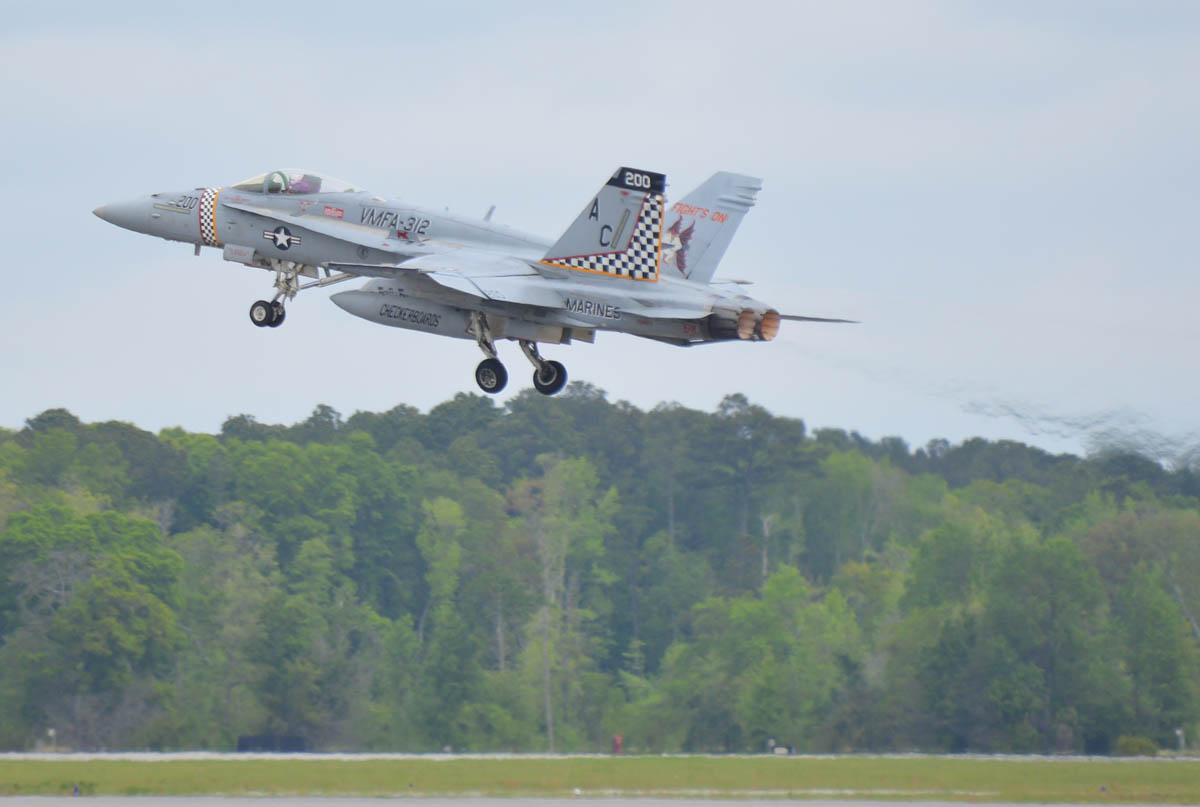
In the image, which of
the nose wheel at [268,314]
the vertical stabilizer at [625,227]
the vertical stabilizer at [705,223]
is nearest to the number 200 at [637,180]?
the vertical stabilizer at [625,227]

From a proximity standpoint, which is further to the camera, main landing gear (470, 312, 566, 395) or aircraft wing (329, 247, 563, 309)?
main landing gear (470, 312, 566, 395)

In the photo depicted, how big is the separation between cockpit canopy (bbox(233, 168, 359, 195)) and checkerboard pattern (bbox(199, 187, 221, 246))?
22.9 inches

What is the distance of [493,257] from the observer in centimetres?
2912

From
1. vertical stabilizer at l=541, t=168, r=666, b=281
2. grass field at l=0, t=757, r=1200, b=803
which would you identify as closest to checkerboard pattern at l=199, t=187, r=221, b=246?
vertical stabilizer at l=541, t=168, r=666, b=281

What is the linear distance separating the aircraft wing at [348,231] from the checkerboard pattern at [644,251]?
3.36 m

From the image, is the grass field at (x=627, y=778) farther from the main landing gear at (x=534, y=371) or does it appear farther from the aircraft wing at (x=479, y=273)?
the aircraft wing at (x=479, y=273)

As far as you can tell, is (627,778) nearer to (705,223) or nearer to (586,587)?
(705,223)

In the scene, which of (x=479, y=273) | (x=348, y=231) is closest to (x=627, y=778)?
(x=479, y=273)

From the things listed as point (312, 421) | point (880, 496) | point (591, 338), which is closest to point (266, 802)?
point (591, 338)

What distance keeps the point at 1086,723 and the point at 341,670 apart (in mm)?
19815

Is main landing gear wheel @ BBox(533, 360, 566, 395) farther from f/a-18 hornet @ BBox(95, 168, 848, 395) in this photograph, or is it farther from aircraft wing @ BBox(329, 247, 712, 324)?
aircraft wing @ BBox(329, 247, 712, 324)

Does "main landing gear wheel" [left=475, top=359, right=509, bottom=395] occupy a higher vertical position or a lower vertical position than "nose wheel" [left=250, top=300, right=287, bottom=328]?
lower

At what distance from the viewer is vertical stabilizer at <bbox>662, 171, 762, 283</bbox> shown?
3120 centimetres

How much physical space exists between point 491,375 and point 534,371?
0.74 m
